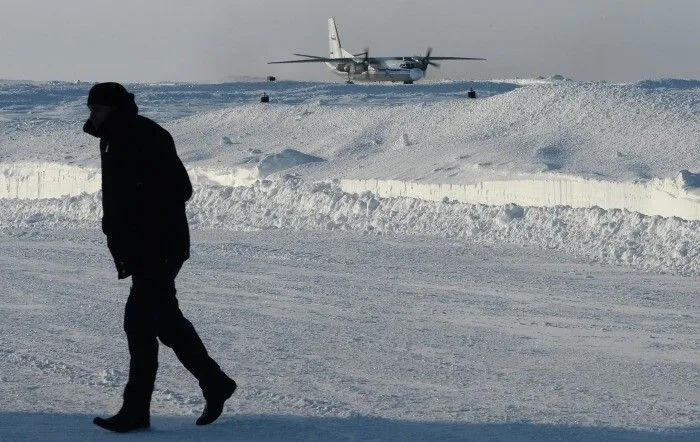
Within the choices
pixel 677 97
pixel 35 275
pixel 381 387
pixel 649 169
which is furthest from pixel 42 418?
pixel 677 97

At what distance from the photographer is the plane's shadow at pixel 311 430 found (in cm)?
529

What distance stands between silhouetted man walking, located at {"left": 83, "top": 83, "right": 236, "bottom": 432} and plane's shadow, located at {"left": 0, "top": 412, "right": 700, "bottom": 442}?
0.68ft

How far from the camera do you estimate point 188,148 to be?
29000mm

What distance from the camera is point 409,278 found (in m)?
12.5

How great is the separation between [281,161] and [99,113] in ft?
64.1

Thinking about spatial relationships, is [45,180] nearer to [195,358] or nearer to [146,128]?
[195,358]

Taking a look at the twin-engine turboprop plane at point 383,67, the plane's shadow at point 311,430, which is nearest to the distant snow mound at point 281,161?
the plane's shadow at point 311,430

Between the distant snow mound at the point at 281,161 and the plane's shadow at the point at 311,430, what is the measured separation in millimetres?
18173

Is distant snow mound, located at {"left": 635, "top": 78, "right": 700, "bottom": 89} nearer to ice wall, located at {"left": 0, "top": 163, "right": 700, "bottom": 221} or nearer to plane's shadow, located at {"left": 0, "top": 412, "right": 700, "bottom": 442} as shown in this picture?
ice wall, located at {"left": 0, "top": 163, "right": 700, "bottom": 221}

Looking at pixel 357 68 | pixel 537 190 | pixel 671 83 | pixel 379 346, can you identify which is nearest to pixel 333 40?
pixel 357 68

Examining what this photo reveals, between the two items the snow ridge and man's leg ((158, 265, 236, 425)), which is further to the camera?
the snow ridge

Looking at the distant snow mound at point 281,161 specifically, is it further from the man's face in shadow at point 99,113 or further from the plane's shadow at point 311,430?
the man's face in shadow at point 99,113

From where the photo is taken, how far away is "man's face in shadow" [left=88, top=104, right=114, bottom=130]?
5.21 m

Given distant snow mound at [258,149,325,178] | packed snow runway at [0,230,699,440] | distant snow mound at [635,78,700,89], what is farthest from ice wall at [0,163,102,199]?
distant snow mound at [635,78,700,89]
